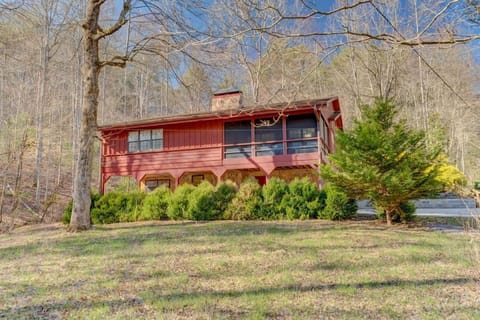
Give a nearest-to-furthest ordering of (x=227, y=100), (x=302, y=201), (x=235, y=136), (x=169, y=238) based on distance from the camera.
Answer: (x=169, y=238)
(x=302, y=201)
(x=235, y=136)
(x=227, y=100)

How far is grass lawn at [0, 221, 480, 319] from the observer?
403 cm

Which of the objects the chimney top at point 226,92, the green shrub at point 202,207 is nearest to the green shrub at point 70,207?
the green shrub at point 202,207

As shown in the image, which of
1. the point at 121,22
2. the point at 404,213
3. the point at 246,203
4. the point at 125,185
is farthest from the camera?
the point at 125,185

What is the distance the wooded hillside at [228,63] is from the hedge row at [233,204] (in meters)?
3.13

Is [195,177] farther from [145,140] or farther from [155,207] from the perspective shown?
[155,207]

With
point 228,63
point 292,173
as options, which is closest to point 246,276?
point 228,63

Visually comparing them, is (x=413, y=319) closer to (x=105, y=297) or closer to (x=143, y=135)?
(x=105, y=297)

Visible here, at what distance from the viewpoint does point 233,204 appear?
458 inches

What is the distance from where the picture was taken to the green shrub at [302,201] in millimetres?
11156

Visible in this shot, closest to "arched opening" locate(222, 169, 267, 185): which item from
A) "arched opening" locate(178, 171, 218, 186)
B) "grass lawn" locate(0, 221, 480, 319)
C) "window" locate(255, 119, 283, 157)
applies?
Result: "arched opening" locate(178, 171, 218, 186)

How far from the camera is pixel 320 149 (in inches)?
555

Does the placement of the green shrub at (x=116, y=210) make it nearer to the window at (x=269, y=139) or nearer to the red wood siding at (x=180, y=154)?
the red wood siding at (x=180, y=154)

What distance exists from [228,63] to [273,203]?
16.2ft

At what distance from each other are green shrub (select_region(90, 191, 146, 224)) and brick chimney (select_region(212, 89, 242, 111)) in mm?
6886
